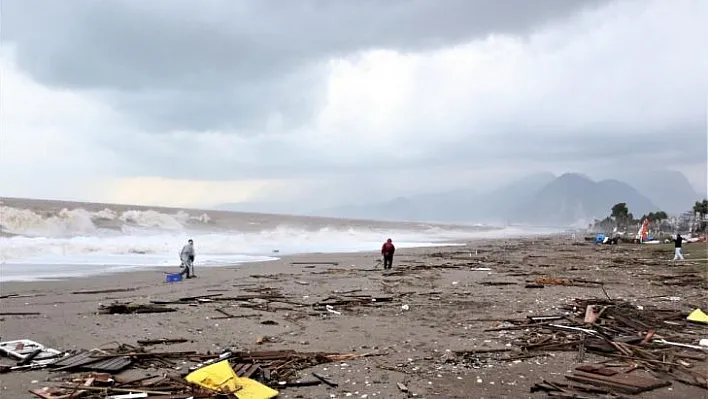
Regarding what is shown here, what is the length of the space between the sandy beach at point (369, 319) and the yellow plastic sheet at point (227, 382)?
1.32 ft

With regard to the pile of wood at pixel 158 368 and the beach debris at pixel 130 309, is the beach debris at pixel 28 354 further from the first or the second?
the beach debris at pixel 130 309

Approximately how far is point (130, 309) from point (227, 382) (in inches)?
283

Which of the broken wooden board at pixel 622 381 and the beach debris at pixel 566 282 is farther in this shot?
the beach debris at pixel 566 282

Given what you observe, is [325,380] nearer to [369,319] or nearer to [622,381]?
[622,381]

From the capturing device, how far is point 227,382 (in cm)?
724

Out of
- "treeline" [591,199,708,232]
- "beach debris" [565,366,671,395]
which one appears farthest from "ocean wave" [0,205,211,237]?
"treeline" [591,199,708,232]

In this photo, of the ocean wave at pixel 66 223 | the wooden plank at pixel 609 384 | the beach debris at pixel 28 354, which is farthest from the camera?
the ocean wave at pixel 66 223

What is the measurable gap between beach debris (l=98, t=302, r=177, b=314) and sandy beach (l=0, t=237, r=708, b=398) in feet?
1.12

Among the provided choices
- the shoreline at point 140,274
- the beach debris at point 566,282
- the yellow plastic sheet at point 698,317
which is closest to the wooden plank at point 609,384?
the yellow plastic sheet at point 698,317

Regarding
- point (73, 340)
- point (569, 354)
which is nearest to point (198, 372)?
point (73, 340)

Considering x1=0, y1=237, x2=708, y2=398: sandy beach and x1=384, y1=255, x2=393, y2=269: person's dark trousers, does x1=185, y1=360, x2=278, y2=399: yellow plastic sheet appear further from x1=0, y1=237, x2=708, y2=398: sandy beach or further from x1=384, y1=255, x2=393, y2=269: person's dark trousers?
x1=384, y1=255, x2=393, y2=269: person's dark trousers

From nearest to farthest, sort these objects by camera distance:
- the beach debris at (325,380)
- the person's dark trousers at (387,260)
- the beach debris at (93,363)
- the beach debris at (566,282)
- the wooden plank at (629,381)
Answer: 1. the wooden plank at (629,381)
2. the beach debris at (325,380)
3. the beach debris at (93,363)
4. the beach debris at (566,282)
5. the person's dark trousers at (387,260)

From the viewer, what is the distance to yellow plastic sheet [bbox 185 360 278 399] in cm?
702

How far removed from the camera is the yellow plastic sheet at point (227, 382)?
7016mm
